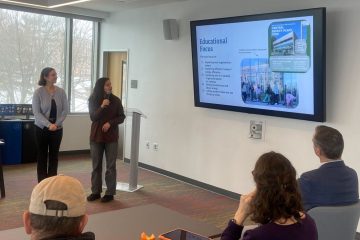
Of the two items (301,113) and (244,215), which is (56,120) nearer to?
(301,113)

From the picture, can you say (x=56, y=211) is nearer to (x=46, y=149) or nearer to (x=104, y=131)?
(x=104, y=131)

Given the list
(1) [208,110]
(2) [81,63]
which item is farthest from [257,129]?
(2) [81,63]

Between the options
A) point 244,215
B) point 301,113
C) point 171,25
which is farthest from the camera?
point 171,25

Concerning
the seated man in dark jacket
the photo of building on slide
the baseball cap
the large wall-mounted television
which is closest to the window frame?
the large wall-mounted television

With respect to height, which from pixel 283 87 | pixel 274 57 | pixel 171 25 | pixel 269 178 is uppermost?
pixel 171 25

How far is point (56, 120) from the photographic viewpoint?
498 cm

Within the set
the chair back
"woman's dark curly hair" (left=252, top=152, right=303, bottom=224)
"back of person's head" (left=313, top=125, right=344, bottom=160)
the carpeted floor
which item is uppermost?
"back of person's head" (left=313, top=125, right=344, bottom=160)

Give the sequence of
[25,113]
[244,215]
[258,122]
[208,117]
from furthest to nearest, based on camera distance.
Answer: [25,113] → [208,117] → [258,122] → [244,215]

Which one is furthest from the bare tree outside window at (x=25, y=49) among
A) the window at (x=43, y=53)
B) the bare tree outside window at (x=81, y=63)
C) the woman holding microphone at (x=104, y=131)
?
the woman holding microphone at (x=104, y=131)

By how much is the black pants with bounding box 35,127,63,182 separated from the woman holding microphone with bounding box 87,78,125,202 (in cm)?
47

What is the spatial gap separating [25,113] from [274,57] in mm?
4369

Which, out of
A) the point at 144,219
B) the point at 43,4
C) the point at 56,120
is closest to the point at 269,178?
the point at 144,219

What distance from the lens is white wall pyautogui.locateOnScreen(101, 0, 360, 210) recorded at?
4.11 meters

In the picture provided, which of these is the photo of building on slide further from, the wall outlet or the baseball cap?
the baseball cap
